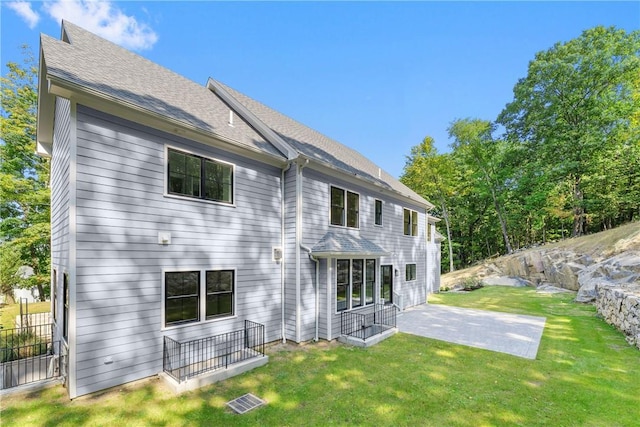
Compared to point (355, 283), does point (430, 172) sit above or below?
above

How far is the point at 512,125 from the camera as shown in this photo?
27328 mm

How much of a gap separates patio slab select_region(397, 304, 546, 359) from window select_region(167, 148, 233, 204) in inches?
300

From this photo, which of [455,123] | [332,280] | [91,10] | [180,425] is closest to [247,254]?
[332,280]

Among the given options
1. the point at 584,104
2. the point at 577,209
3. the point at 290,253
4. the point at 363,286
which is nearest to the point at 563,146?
the point at 584,104

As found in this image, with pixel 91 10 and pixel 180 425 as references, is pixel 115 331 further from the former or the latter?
pixel 91 10

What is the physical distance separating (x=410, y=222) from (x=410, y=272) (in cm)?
256

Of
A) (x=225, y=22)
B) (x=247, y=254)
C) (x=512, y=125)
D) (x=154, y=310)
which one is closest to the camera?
(x=154, y=310)

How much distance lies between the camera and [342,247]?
908cm

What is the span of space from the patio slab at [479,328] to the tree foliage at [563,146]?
17609mm

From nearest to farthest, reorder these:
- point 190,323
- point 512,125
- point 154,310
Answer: point 154,310, point 190,323, point 512,125

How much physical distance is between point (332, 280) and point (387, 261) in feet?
15.2

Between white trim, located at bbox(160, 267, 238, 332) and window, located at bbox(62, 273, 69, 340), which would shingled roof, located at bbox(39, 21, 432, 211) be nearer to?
white trim, located at bbox(160, 267, 238, 332)

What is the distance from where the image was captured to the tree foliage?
22.3m

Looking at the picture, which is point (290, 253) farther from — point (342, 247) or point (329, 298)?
point (329, 298)
